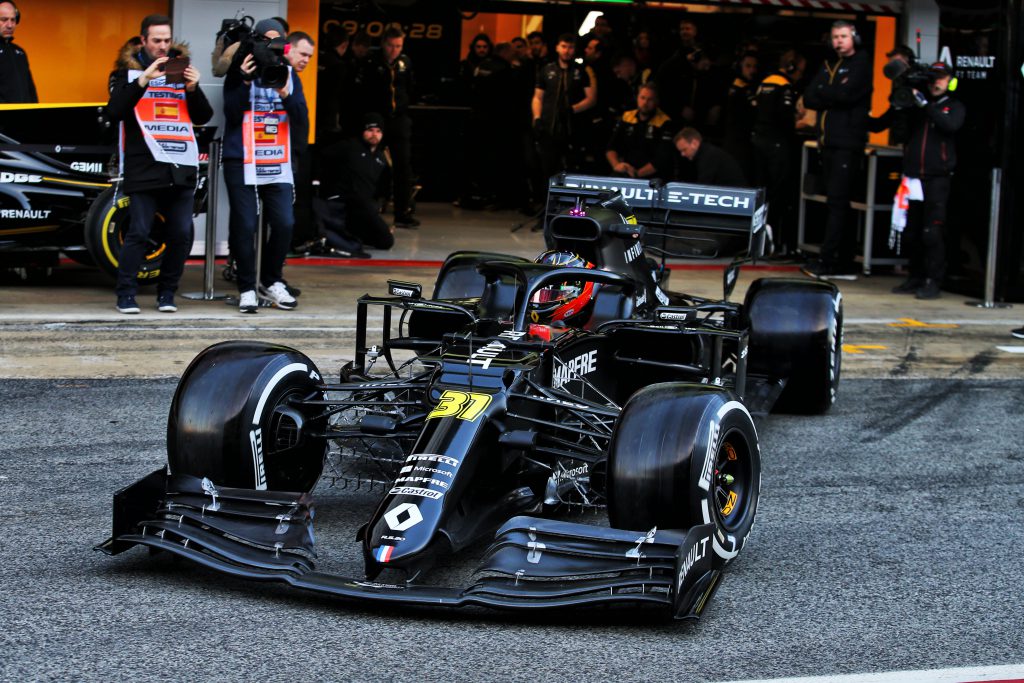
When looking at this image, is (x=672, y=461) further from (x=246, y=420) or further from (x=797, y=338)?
(x=797, y=338)

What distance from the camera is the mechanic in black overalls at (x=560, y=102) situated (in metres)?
16.2

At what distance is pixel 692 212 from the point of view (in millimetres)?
8469

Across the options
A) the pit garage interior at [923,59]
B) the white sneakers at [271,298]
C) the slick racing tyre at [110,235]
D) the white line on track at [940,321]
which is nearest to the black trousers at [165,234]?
the slick racing tyre at [110,235]

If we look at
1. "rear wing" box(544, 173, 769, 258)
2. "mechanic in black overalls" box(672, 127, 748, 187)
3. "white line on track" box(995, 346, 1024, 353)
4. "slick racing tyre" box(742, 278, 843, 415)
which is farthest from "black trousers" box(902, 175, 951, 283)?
"slick racing tyre" box(742, 278, 843, 415)

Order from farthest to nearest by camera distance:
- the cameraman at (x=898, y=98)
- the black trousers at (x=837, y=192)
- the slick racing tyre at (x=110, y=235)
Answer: the black trousers at (x=837, y=192) → the cameraman at (x=898, y=98) → the slick racing tyre at (x=110, y=235)

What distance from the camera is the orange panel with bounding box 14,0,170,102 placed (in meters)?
12.9

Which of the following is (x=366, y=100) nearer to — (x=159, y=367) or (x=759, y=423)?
(x=159, y=367)

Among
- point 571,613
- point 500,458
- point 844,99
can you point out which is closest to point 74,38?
point 844,99

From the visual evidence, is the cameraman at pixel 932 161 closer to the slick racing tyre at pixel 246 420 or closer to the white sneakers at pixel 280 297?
the white sneakers at pixel 280 297

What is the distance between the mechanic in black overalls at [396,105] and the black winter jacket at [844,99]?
4.20 metres

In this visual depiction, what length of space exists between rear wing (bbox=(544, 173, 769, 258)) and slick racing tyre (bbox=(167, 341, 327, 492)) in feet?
9.53

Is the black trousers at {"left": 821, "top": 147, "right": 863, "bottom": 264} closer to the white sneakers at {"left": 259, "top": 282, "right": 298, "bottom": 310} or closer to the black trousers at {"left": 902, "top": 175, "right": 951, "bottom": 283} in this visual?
the black trousers at {"left": 902, "top": 175, "right": 951, "bottom": 283}

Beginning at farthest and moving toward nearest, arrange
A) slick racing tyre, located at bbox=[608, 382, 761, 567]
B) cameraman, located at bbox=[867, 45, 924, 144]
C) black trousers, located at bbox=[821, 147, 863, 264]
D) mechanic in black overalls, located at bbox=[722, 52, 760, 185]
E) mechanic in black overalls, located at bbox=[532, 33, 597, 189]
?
1. mechanic in black overalls, located at bbox=[532, 33, 597, 189]
2. mechanic in black overalls, located at bbox=[722, 52, 760, 185]
3. black trousers, located at bbox=[821, 147, 863, 264]
4. cameraman, located at bbox=[867, 45, 924, 144]
5. slick racing tyre, located at bbox=[608, 382, 761, 567]

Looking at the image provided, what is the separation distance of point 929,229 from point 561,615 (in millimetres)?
8542
